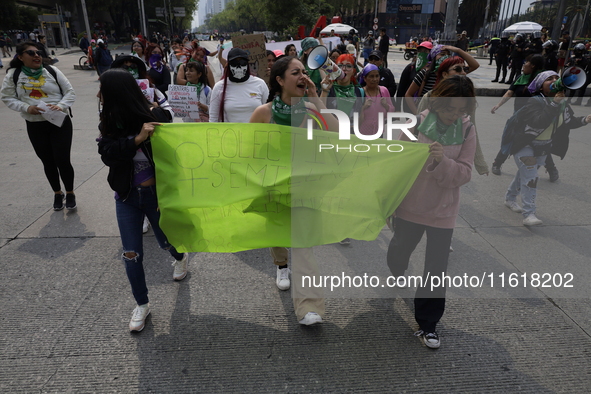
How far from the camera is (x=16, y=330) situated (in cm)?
292

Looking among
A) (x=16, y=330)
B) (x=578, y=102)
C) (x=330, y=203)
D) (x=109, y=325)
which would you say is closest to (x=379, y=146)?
(x=330, y=203)

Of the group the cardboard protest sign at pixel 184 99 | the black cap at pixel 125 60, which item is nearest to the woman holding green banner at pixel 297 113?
the black cap at pixel 125 60

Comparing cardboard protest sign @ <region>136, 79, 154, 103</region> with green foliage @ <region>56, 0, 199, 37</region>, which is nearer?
cardboard protest sign @ <region>136, 79, 154, 103</region>

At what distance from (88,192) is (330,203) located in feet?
13.5

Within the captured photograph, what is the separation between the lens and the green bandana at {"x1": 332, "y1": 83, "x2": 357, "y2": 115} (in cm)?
477

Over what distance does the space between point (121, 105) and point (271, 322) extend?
1.85 m

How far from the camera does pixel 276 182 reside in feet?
9.44

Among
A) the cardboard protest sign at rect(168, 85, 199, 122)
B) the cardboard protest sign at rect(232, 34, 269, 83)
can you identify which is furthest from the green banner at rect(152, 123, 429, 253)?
the cardboard protest sign at rect(232, 34, 269, 83)

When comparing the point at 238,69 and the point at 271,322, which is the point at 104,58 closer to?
the point at 238,69

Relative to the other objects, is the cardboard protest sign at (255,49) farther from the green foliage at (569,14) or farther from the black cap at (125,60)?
the green foliage at (569,14)

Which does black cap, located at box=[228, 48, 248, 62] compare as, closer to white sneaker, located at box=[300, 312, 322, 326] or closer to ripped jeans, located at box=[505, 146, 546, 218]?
white sneaker, located at box=[300, 312, 322, 326]

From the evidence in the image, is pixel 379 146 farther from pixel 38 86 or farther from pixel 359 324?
pixel 38 86

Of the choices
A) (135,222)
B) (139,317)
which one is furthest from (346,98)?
(139,317)

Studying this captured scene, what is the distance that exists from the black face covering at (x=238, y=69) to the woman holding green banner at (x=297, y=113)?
1240 mm
